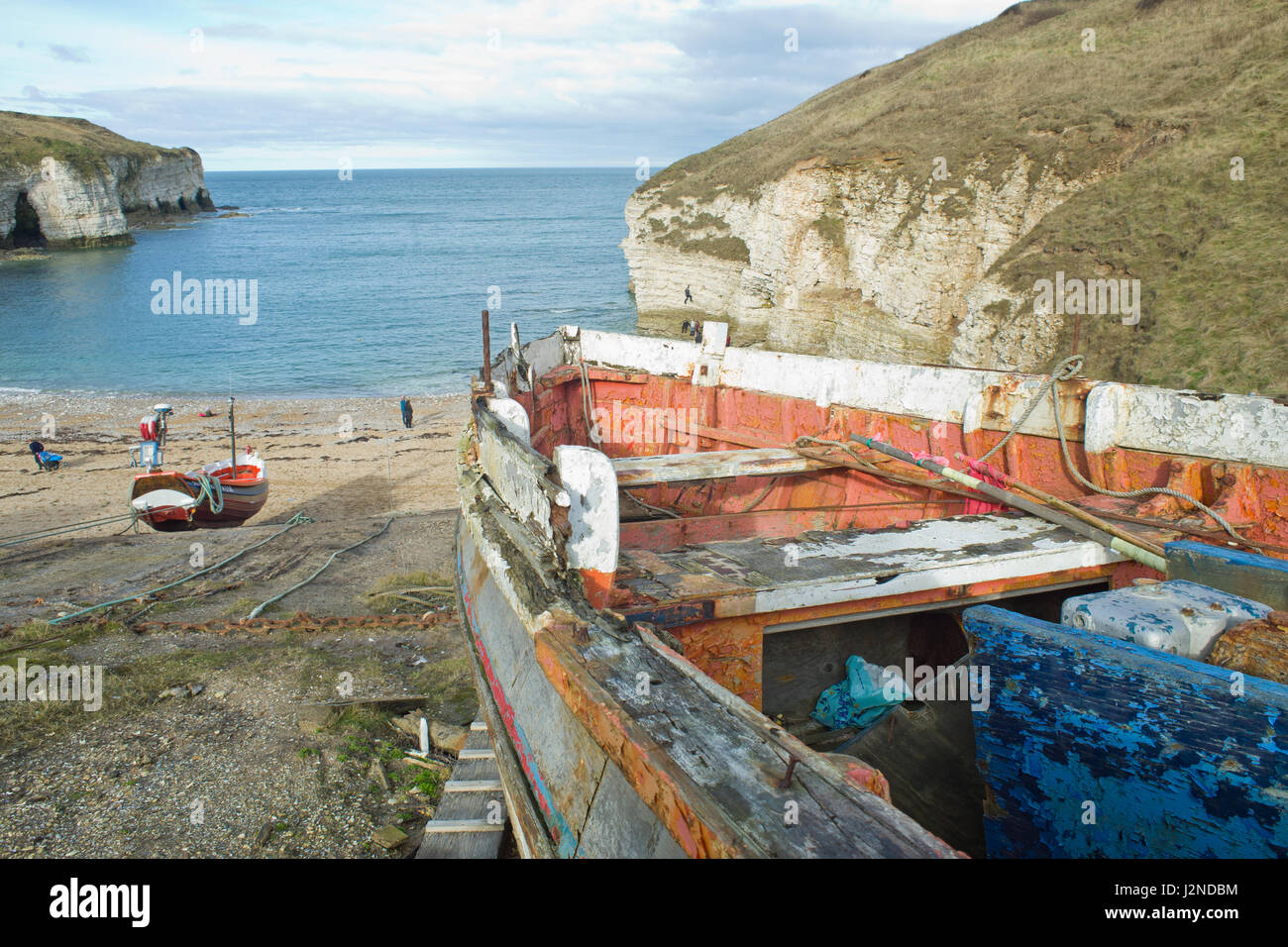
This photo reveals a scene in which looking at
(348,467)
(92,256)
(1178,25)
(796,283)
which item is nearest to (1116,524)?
(348,467)

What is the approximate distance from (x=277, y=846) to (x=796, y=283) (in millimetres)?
28691

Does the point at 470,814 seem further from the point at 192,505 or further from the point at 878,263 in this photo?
the point at 878,263

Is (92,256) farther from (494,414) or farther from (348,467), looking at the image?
(494,414)

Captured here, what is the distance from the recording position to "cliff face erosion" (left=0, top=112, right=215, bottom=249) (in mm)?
64688

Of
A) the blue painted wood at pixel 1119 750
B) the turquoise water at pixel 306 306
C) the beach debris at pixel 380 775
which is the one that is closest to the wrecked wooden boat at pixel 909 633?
the blue painted wood at pixel 1119 750

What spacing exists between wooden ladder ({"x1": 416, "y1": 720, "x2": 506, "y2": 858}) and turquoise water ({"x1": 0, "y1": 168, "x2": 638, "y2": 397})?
94.3 feet

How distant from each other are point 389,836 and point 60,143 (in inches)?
3518

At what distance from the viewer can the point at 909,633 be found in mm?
5191

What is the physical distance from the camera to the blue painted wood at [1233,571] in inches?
135

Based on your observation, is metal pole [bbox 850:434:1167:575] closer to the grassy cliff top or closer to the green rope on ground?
the green rope on ground

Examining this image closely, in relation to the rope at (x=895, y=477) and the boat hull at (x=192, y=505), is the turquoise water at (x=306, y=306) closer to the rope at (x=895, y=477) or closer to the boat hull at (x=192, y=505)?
the boat hull at (x=192, y=505)

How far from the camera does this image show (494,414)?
565 centimetres

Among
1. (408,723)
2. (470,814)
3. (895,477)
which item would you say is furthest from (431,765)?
(895,477)

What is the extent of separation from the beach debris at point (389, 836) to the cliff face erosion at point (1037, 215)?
1596 centimetres
